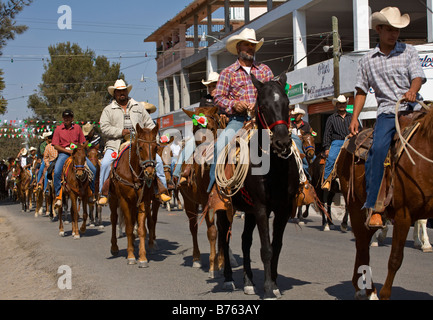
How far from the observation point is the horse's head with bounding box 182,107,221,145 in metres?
9.05

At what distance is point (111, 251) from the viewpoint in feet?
37.5

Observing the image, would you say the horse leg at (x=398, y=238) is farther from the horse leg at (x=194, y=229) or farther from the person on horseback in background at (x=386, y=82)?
the horse leg at (x=194, y=229)

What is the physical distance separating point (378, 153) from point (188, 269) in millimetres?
4446

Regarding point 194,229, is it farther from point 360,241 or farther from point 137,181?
point 360,241

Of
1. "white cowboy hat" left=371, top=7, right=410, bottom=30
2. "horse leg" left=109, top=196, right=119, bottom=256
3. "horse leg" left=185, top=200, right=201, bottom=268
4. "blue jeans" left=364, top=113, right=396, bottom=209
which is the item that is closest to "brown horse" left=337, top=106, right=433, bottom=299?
"blue jeans" left=364, top=113, right=396, bottom=209

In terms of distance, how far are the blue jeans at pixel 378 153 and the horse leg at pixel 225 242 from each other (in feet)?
7.57

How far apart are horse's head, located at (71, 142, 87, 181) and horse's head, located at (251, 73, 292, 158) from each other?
903 centimetres

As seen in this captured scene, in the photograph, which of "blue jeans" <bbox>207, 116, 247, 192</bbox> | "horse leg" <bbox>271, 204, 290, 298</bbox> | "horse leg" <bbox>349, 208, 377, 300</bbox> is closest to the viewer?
"horse leg" <bbox>349, 208, 377, 300</bbox>

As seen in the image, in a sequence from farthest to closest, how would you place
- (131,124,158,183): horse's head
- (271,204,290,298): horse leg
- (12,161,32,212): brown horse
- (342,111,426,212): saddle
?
(12,161,32,212): brown horse → (131,124,158,183): horse's head → (271,204,290,298): horse leg → (342,111,426,212): saddle

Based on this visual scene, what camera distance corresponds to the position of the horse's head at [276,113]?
6.27 meters

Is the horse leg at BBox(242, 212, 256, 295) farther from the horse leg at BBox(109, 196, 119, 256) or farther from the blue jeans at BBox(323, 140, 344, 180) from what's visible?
the horse leg at BBox(109, 196, 119, 256)

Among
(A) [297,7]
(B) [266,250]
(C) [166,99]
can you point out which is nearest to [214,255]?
(B) [266,250]
